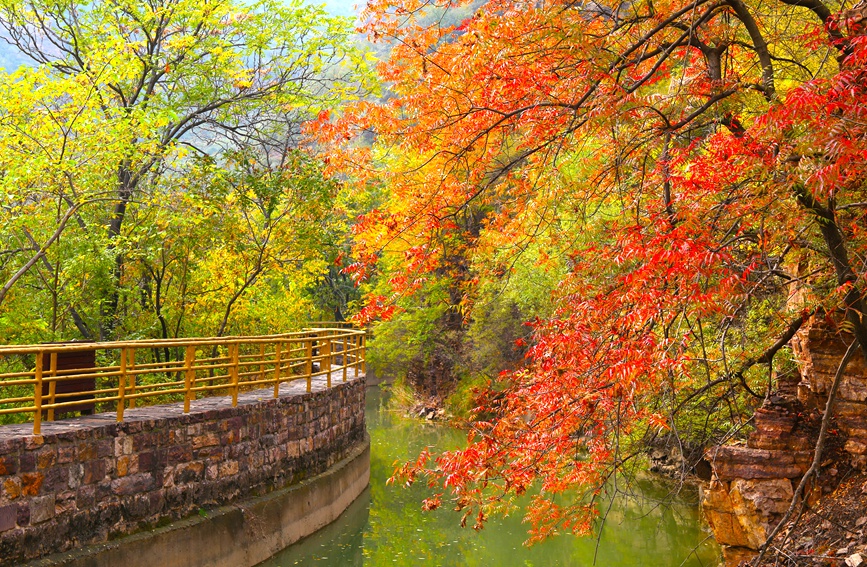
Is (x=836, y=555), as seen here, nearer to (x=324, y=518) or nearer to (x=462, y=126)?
(x=462, y=126)

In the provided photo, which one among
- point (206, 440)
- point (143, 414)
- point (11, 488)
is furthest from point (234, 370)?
point (11, 488)

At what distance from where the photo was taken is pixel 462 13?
265 feet

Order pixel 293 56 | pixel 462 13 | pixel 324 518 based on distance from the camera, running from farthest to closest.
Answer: pixel 462 13
pixel 293 56
pixel 324 518

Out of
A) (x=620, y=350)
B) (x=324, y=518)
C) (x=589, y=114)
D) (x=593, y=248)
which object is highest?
(x=589, y=114)

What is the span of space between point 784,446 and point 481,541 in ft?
18.5

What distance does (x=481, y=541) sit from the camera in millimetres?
12938

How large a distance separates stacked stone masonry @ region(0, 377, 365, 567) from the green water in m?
1.34

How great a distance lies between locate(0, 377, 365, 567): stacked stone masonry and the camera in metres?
7.38

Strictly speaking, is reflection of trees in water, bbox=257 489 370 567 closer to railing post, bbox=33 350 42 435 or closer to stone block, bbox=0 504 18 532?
stone block, bbox=0 504 18 532

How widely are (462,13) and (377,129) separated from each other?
248 ft

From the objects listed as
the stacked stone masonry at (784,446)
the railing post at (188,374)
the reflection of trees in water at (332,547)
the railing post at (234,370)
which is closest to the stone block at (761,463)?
the stacked stone masonry at (784,446)

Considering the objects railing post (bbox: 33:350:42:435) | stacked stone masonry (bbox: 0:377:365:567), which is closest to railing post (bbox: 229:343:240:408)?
stacked stone masonry (bbox: 0:377:365:567)

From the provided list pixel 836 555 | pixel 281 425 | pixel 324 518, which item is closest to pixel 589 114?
pixel 836 555

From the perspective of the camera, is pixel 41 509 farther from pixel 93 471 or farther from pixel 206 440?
pixel 206 440
